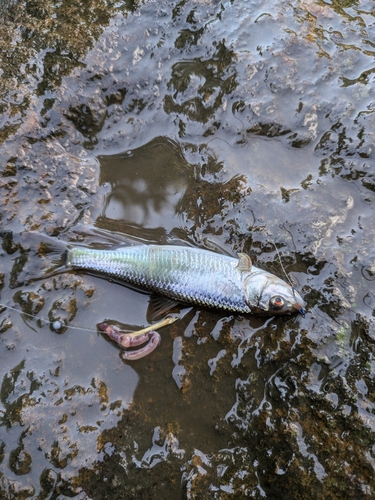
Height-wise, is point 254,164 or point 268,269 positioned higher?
point 254,164

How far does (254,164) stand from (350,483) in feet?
11.0

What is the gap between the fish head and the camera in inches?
144

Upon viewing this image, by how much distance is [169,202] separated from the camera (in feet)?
14.4

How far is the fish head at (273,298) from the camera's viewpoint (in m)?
3.66

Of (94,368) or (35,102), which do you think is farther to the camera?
(35,102)

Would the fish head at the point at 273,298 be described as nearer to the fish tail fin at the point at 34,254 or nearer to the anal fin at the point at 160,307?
the anal fin at the point at 160,307

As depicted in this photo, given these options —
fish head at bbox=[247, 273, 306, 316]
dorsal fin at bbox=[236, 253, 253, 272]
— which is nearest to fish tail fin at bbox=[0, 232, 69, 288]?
dorsal fin at bbox=[236, 253, 253, 272]

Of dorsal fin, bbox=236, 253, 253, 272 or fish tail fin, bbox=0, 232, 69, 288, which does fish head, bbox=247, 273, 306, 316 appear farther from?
fish tail fin, bbox=0, 232, 69, 288

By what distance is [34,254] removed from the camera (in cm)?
407

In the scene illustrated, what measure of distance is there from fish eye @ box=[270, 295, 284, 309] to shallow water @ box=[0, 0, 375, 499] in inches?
10.6

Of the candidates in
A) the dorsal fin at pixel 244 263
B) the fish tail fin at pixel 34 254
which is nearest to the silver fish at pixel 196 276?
the dorsal fin at pixel 244 263

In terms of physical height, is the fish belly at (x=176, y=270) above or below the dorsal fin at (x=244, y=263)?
below

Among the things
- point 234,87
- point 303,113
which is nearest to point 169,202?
point 234,87

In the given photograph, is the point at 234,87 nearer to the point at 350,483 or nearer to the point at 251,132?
the point at 251,132
